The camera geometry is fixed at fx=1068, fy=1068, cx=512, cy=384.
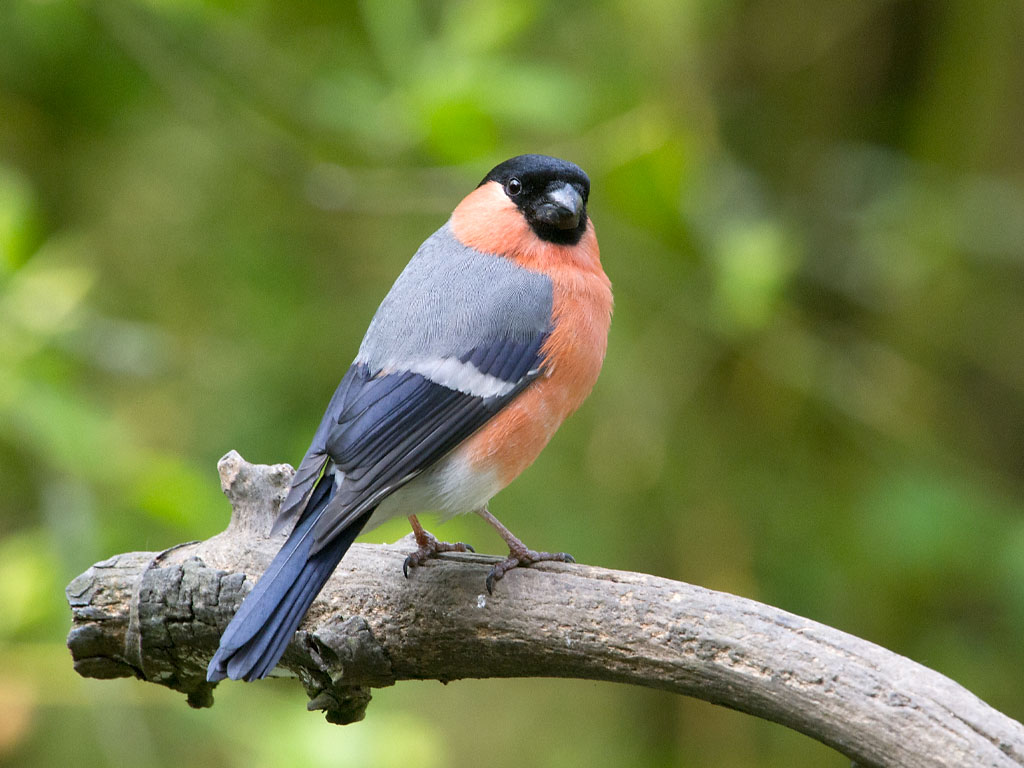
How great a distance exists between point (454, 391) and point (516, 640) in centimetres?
54

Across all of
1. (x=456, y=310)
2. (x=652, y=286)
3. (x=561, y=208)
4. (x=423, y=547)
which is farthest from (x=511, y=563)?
(x=652, y=286)

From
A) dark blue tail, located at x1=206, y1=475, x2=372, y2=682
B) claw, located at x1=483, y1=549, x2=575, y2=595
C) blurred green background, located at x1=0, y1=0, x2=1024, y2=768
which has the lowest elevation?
dark blue tail, located at x1=206, y1=475, x2=372, y2=682

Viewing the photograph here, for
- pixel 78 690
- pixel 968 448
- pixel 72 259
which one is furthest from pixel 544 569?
pixel 968 448

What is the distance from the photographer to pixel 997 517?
12.7ft

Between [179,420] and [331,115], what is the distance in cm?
152

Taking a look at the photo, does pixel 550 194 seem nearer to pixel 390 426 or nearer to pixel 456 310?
pixel 456 310

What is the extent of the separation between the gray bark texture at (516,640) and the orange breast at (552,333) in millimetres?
254

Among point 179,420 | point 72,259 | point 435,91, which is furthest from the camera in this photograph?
point 179,420

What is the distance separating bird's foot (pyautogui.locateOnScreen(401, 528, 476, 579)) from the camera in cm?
222

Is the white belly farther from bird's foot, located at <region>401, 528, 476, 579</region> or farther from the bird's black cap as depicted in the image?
the bird's black cap

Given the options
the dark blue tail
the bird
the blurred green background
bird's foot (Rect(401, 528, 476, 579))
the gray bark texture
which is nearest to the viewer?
the gray bark texture

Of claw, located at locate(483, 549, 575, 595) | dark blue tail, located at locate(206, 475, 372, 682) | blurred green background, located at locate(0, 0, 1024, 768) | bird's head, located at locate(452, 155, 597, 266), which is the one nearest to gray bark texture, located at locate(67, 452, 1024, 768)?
claw, located at locate(483, 549, 575, 595)

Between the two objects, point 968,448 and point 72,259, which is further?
point 968,448

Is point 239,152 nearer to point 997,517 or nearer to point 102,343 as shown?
point 102,343
